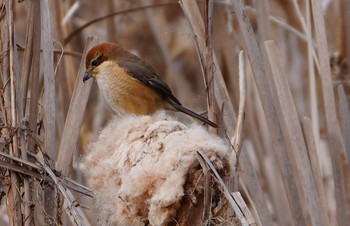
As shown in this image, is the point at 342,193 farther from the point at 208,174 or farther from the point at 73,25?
the point at 73,25

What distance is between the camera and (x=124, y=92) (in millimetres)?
2709

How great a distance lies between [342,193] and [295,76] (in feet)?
5.79

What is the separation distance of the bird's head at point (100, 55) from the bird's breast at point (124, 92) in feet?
0.08

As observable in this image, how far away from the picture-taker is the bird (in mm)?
2684

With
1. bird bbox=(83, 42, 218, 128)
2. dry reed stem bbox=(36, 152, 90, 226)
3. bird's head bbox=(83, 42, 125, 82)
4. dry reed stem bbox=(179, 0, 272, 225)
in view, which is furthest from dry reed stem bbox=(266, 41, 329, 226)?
bird's head bbox=(83, 42, 125, 82)

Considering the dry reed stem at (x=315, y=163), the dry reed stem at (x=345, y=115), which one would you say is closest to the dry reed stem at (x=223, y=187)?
the dry reed stem at (x=315, y=163)

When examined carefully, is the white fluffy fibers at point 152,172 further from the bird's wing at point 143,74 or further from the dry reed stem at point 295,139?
the bird's wing at point 143,74

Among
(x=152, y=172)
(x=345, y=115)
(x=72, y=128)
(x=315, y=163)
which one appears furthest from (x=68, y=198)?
(x=345, y=115)

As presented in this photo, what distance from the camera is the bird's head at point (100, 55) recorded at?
8.80ft

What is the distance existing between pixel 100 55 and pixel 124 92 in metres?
0.19

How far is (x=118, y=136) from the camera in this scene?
4.76 feet

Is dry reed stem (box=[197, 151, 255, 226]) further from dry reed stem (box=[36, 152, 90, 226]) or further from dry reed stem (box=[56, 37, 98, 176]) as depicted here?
dry reed stem (box=[56, 37, 98, 176])

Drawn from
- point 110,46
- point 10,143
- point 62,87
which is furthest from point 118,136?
point 110,46

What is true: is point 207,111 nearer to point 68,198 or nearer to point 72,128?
point 72,128
